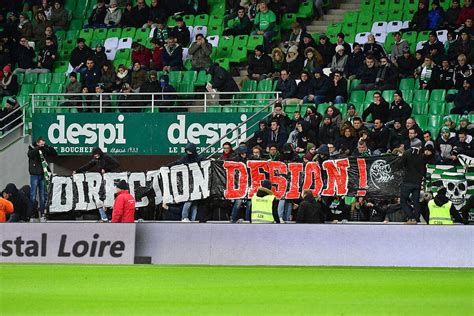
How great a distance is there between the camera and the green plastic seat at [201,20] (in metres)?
35.2

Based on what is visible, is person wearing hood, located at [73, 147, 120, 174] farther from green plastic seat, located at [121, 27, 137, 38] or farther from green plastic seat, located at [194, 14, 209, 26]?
green plastic seat, located at [121, 27, 137, 38]

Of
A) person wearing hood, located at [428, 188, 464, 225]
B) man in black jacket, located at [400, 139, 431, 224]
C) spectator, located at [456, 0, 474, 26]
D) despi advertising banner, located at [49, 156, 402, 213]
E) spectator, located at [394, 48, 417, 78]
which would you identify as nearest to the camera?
person wearing hood, located at [428, 188, 464, 225]

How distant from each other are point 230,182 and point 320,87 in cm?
405

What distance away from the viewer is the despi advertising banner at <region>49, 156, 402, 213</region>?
2644cm

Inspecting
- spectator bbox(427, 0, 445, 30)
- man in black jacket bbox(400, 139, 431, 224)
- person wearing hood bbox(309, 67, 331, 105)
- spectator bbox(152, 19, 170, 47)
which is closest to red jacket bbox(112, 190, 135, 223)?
man in black jacket bbox(400, 139, 431, 224)

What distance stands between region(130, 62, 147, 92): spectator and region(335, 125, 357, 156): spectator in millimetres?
7161

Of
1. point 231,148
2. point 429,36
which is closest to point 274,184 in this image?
point 231,148

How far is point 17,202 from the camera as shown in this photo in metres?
28.7

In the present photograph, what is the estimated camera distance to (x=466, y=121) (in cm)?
2672

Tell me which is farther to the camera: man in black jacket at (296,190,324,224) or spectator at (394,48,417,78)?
spectator at (394,48,417,78)

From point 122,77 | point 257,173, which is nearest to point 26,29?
point 122,77

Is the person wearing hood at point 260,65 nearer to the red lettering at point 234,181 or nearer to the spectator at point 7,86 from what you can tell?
the red lettering at point 234,181

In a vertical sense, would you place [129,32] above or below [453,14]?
below

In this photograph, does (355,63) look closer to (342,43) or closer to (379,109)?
(342,43)
